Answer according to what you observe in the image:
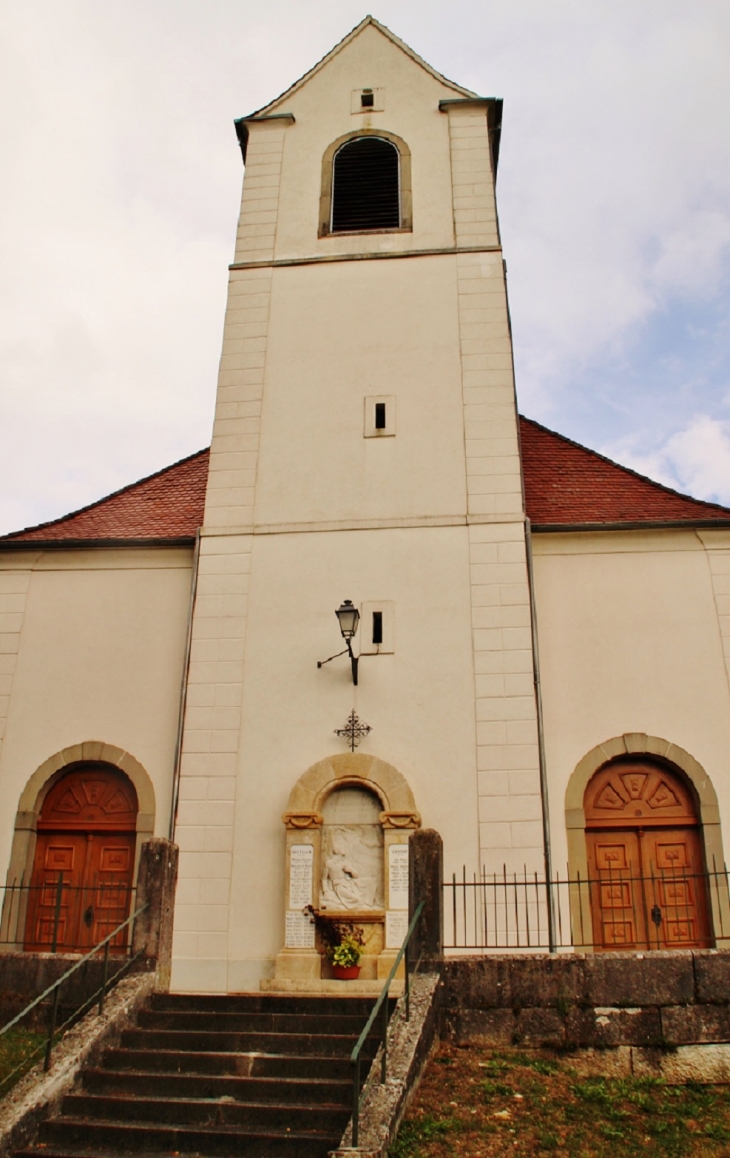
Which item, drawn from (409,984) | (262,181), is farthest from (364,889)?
(262,181)

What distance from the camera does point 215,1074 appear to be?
7.95m

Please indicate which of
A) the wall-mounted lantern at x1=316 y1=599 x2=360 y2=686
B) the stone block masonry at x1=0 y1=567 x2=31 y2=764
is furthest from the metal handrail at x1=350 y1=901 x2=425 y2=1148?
the stone block masonry at x1=0 y1=567 x2=31 y2=764

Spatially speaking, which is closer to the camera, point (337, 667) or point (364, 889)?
point (364, 889)

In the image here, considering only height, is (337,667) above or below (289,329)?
below

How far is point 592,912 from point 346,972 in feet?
10.0

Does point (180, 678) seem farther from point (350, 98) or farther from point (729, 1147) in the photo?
point (350, 98)

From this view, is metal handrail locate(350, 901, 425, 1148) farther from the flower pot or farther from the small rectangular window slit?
the small rectangular window slit

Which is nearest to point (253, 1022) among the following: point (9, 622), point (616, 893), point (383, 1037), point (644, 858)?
point (383, 1037)

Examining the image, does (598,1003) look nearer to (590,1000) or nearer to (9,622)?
(590,1000)

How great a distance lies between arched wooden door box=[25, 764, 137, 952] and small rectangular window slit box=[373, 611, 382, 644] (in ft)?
12.2

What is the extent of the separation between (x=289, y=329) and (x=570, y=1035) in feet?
34.6

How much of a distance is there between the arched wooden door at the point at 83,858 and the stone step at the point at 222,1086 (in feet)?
14.9

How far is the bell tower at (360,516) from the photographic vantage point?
11797 millimetres

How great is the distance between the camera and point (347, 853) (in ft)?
38.3
